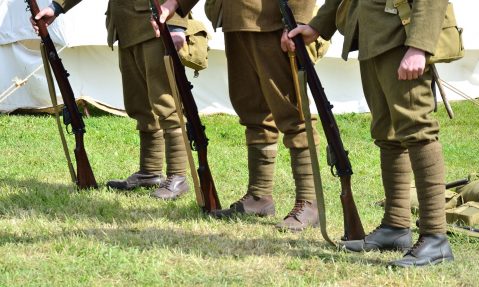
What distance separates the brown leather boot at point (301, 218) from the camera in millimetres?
5422

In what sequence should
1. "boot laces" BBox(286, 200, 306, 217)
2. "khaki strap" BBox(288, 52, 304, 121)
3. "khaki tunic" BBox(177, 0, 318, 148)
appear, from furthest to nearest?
1. "boot laces" BBox(286, 200, 306, 217)
2. "khaki tunic" BBox(177, 0, 318, 148)
3. "khaki strap" BBox(288, 52, 304, 121)

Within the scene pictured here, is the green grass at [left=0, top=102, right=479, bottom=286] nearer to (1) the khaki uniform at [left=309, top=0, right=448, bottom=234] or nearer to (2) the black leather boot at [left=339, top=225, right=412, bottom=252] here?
(2) the black leather boot at [left=339, top=225, right=412, bottom=252]

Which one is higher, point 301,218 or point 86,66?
point 86,66

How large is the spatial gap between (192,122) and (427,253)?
193cm

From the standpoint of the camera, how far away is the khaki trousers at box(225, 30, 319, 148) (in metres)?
5.42

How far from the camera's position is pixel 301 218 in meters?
5.48

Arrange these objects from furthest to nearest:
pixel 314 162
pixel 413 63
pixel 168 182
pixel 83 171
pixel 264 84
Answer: pixel 83 171
pixel 168 182
pixel 264 84
pixel 314 162
pixel 413 63

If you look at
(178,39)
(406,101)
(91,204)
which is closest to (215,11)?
(178,39)

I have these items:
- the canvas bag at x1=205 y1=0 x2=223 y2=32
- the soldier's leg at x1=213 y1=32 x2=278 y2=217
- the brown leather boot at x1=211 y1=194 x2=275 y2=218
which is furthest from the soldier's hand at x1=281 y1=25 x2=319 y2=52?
the brown leather boot at x1=211 y1=194 x2=275 y2=218

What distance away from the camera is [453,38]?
4.43 m

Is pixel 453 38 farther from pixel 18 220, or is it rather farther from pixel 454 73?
pixel 454 73

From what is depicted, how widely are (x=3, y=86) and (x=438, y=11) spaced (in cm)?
803

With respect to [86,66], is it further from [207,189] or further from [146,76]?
[207,189]

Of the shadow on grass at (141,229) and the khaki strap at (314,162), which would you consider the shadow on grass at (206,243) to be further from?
the khaki strap at (314,162)
